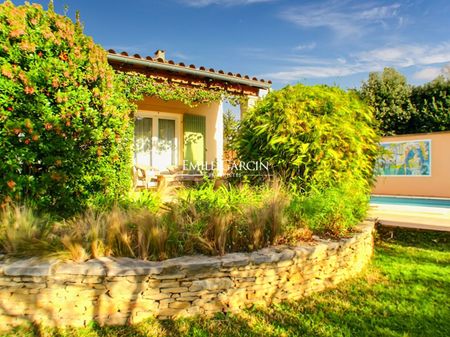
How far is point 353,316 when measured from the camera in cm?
354

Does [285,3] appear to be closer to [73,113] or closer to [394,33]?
[394,33]

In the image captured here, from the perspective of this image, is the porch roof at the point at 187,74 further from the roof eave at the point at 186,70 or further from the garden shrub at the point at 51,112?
the garden shrub at the point at 51,112

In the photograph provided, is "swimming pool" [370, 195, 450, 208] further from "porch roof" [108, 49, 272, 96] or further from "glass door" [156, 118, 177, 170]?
"glass door" [156, 118, 177, 170]

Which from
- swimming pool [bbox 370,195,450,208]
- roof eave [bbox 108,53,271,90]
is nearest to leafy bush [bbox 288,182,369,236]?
roof eave [bbox 108,53,271,90]

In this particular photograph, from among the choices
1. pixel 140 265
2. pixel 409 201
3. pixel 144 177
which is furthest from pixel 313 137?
pixel 409 201

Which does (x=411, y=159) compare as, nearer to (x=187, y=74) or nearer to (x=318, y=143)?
(x=187, y=74)

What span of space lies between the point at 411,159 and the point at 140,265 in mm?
15606

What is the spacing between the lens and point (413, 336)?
10.4 ft

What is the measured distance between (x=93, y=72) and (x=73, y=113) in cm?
72

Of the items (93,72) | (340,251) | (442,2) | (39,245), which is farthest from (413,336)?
(442,2)

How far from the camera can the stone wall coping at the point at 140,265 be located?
3.21 meters

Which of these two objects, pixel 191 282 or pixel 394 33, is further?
pixel 394 33

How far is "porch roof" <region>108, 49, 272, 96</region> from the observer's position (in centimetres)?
842

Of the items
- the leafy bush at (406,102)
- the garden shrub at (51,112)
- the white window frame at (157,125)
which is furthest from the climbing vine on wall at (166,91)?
the leafy bush at (406,102)
